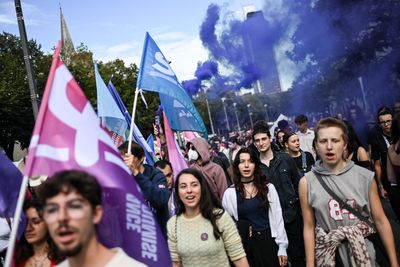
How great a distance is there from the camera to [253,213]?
14.8 ft

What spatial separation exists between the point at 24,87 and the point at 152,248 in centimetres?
3556

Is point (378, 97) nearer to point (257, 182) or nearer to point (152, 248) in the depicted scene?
point (257, 182)

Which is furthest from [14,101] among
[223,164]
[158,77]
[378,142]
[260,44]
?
[378,142]

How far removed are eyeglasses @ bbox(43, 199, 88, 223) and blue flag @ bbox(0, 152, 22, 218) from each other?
164 cm

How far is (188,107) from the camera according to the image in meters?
6.09

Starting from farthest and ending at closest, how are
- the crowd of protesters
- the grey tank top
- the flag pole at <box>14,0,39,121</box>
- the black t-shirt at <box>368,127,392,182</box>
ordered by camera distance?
the flag pole at <box>14,0,39,121</box>, the black t-shirt at <box>368,127,392,182</box>, the grey tank top, the crowd of protesters

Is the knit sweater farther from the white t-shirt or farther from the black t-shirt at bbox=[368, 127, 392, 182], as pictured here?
the black t-shirt at bbox=[368, 127, 392, 182]

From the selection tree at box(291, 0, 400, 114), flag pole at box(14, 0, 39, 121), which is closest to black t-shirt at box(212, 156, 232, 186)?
flag pole at box(14, 0, 39, 121)

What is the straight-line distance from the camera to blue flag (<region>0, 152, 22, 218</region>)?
3.51m

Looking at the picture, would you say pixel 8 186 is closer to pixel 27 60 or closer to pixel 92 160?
pixel 92 160

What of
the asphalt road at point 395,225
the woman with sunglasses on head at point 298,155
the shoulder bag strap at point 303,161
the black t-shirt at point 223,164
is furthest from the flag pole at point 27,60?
the asphalt road at point 395,225

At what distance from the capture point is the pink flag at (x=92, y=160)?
2.31 meters

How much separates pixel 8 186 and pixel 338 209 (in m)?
2.47

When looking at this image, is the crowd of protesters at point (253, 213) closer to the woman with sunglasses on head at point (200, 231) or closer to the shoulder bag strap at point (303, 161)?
the woman with sunglasses on head at point (200, 231)
